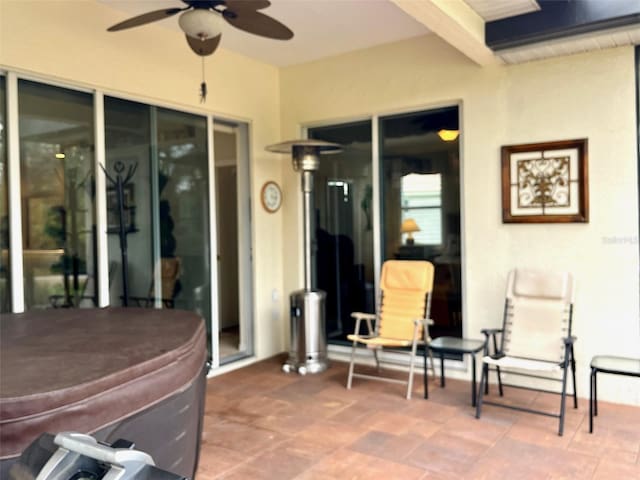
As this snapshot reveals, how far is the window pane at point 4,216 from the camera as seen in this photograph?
346cm

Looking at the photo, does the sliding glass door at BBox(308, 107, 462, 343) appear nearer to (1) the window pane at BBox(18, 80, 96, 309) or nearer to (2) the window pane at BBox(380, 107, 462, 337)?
(2) the window pane at BBox(380, 107, 462, 337)

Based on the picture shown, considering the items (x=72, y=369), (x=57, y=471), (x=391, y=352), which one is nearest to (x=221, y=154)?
Answer: (x=391, y=352)

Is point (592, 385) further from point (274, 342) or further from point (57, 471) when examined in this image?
point (57, 471)

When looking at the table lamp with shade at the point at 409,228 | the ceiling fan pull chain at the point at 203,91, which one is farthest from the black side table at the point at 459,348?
the ceiling fan pull chain at the point at 203,91

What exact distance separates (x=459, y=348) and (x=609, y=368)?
103cm

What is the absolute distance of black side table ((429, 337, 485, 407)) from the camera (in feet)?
13.1

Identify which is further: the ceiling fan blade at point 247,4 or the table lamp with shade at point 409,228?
the table lamp with shade at point 409,228

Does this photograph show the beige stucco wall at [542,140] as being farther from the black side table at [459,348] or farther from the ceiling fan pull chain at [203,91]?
the ceiling fan pull chain at [203,91]

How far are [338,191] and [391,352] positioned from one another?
1671 mm

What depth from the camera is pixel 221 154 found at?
6.48m

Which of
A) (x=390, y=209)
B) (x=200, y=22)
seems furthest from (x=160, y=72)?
(x=390, y=209)

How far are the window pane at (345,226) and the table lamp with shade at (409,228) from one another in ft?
1.10

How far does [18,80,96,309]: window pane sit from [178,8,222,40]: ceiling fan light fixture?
1409mm

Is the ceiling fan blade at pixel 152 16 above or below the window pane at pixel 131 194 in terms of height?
above
